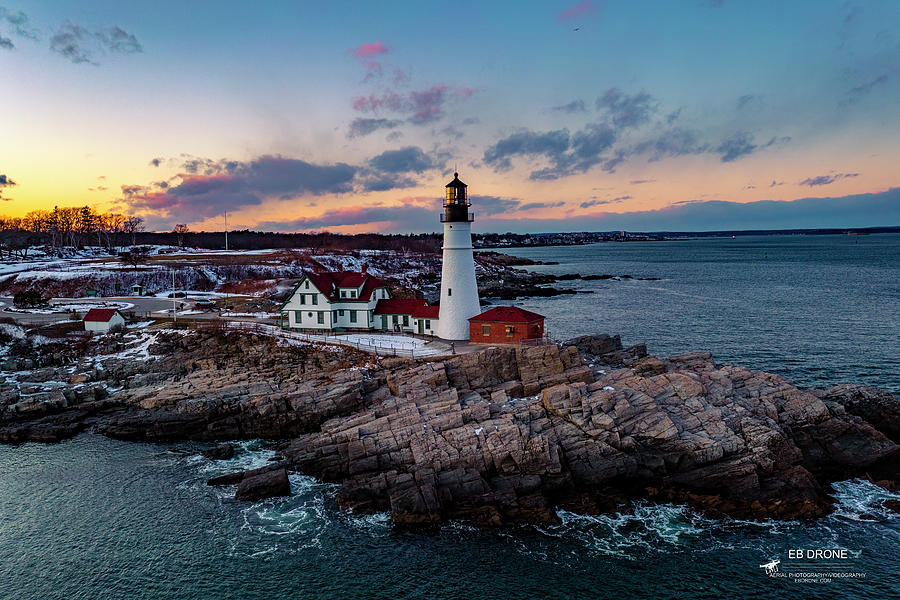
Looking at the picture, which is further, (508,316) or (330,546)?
(508,316)

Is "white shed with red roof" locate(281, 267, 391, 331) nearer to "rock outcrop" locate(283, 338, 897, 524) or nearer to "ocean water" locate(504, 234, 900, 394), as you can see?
"rock outcrop" locate(283, 338, 897, 524)

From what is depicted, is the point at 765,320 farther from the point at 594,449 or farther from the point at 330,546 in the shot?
the point at 330,546

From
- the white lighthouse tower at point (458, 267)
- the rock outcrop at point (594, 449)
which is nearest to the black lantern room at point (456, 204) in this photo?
the white lighthouse tower at point (458, 267)

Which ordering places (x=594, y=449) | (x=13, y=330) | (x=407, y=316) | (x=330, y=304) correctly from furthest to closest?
1. (x=13, y=330)
2. (x=330, y=304)
3. (x=407, y=316)
4. (x=594, y=449)

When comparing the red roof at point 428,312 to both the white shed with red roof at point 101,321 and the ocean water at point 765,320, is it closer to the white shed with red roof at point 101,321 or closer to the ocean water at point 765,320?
the ocean water at point 765,320

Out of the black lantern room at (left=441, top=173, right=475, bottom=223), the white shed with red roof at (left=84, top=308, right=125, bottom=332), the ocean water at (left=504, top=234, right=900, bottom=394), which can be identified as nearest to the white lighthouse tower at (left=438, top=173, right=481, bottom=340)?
the black lantern room at (left=441, top=173, right=475, bottom=223)

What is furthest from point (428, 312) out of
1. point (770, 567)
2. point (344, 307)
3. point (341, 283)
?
point (770, 567)
